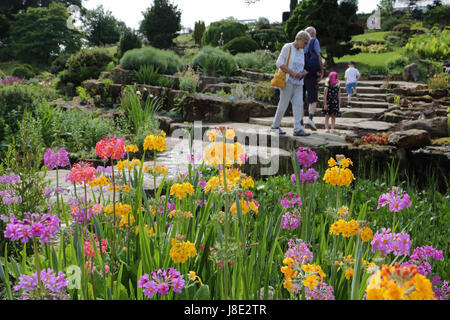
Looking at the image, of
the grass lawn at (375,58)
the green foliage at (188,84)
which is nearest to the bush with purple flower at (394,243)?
the green foliage at (188,84)

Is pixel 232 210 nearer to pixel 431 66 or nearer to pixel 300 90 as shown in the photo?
Answer: pixel 300 90

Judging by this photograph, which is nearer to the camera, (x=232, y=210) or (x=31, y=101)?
(x=232, y=210)

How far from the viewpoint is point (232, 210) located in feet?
5.55

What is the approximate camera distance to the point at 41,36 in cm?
2920

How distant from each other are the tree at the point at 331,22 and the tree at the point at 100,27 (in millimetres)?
21011

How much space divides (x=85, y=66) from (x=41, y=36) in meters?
17.1

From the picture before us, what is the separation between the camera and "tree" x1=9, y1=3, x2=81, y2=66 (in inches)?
1144

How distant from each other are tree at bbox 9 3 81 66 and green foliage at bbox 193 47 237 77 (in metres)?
19.7

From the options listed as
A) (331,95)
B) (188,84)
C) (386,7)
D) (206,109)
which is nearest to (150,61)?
(188,84)

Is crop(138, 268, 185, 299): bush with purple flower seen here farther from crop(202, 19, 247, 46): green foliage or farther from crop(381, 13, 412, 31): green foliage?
crop(381, 13, 412, 31): green foliage

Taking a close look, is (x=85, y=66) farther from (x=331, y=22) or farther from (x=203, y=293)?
(x=203, y=293)

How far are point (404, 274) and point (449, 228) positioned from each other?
2.66m

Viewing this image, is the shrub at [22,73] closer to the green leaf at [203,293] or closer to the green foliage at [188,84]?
the green foliage at [188,84]

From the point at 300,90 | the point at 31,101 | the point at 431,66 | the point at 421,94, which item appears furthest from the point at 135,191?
the point at 431,66
